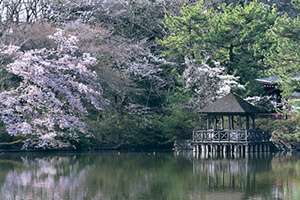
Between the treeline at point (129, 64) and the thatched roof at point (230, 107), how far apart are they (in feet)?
6.71

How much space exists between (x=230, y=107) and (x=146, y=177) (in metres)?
11.6

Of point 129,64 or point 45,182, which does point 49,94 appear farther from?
point 45,182

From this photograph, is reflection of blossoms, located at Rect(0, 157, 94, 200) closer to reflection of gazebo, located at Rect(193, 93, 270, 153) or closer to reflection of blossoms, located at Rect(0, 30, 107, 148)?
reflection of blossoms, located at Rect(0, 30, 107, 148)

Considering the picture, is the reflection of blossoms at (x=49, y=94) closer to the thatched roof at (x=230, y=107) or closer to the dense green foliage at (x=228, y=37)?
the thatched roof at (x=230, y=107)

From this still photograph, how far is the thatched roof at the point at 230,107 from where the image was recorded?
118 ft

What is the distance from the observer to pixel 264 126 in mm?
37125

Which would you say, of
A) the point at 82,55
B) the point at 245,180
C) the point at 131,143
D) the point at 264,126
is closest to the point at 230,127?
the point at 264,126

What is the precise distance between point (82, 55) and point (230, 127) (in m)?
7.03

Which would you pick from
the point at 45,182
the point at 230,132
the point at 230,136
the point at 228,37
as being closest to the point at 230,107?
the point at 230,132

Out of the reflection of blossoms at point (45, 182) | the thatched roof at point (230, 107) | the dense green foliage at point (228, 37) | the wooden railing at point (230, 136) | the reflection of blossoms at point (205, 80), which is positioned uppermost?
the dense green foliage at point (228, 37)

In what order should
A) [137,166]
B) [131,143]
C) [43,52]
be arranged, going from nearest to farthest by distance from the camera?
[137,166]
[43,52]
[131,143]

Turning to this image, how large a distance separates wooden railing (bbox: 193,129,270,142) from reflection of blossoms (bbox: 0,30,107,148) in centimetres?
458

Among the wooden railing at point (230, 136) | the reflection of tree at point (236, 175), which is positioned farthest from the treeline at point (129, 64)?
the reflection of tree at point (236, 175)

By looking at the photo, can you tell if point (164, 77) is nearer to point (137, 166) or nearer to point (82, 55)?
point (82, 55)
